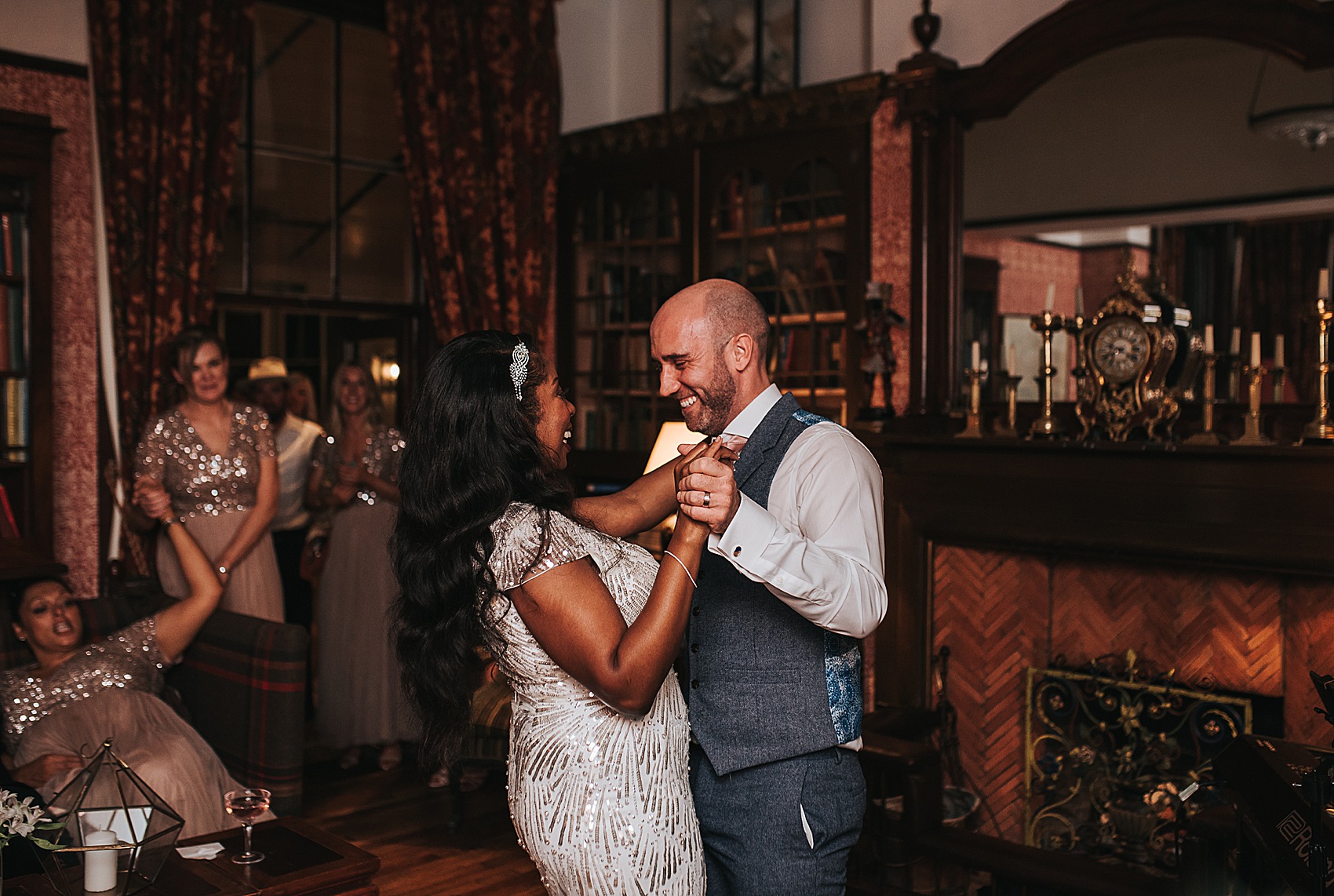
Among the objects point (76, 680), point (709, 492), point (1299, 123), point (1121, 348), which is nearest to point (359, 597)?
point (76, 680)

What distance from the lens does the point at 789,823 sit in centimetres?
176

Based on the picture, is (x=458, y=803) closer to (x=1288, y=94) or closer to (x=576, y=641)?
(x=576, y=641)

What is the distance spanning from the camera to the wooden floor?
357 centimetres

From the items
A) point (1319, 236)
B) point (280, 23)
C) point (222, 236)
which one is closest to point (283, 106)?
point (280, 23)

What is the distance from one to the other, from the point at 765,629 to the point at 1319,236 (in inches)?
162

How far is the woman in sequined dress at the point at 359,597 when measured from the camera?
4.68m

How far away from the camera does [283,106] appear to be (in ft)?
18.4

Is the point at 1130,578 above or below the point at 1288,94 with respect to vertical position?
below

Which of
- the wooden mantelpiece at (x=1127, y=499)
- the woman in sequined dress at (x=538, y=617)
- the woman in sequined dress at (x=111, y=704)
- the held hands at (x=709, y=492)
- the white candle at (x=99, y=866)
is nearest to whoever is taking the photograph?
the held hands at (x=709, y=492)

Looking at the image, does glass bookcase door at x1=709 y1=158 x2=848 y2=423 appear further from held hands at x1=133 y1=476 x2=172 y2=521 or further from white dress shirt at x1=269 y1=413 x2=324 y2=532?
held hands at x1=133 y1=476 x2=172 y2=521

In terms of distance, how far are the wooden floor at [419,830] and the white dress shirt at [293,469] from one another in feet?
3.67

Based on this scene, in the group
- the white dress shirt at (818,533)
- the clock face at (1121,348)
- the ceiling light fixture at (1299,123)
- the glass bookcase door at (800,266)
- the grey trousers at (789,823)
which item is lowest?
the grey trousers at (789,823)

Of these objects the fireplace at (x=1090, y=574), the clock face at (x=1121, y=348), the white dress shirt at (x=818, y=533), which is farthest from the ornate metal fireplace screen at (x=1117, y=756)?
the white dress shirt at (x=818, y=533)

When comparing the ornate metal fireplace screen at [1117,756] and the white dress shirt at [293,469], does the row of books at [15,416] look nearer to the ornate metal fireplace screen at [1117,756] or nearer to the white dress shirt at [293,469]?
the white dress shirt at [293,469]
